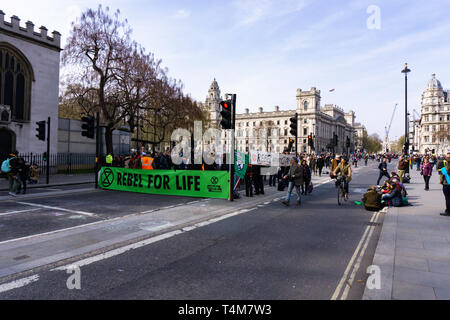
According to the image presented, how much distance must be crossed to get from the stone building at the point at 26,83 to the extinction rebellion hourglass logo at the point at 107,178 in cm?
1150

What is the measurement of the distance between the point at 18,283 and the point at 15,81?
2341cm

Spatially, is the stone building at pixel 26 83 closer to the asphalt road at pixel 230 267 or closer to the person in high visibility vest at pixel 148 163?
the person in high visibility vest at pixel 148 163

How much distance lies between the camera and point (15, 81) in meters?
22.7

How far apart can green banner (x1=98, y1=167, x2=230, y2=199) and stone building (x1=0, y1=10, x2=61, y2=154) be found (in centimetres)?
1162

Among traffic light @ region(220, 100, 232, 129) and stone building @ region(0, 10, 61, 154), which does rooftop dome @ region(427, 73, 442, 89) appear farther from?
traffic light @ region(220, 100, 232, 129)

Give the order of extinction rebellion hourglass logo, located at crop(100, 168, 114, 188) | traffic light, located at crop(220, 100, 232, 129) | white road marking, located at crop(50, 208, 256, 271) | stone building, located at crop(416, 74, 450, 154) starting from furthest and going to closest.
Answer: stone building, located at crop(416, 74, 450, 154), extinction rebellion hourglass logo, located at crop(100, 168, 114, 188), traffic light, located at crop(220, 100, 232, 129), white road marking, located at crop(50, 208, 256, 271)

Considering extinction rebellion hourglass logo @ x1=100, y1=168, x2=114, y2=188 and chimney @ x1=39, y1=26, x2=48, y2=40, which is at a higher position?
chimney @ x1=39, y1=26, x2=48, y2=40

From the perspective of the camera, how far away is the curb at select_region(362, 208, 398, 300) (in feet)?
12.5

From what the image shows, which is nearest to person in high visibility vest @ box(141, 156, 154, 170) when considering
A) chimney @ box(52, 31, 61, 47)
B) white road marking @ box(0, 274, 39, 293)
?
white road marking @ box(0, 274, 39, 293)

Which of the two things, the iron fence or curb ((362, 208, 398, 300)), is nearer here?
curb ((362, 208, 398, 300))

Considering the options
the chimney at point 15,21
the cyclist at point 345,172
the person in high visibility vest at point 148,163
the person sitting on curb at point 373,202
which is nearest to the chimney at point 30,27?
the chimney at point 15,21

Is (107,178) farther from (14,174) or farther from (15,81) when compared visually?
(15,81)
